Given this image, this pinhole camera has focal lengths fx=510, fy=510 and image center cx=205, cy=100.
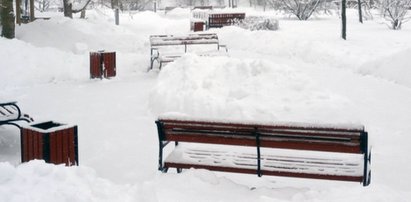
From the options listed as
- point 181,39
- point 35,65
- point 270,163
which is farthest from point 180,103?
point 181,39

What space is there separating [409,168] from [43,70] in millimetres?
11154

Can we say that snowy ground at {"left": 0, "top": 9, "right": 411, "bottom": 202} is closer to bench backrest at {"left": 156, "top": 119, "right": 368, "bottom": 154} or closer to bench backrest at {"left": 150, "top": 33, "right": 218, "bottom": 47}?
bench backrest at {"left": 156, "top": 119, "right": 368, "bottom": 154}

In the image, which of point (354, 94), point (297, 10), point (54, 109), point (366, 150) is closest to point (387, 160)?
point (366, 150)

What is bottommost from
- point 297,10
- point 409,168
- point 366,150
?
point 409,168

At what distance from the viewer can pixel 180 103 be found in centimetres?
1011

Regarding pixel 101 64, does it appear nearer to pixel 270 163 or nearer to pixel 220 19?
pixel 270 163

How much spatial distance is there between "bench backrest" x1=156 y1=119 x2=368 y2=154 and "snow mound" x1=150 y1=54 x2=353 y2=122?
2.65 m

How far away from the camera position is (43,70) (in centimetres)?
1507

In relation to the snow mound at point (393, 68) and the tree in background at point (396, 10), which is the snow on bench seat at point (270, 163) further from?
the tree in background at point (396, 10)

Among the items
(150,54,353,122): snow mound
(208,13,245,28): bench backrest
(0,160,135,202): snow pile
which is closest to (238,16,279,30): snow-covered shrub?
(208,13,245,28): bench backrest

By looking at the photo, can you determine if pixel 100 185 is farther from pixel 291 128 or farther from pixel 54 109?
pixel 54 109

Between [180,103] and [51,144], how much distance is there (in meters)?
4.19

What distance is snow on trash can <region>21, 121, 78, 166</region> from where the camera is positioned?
617 centimetres

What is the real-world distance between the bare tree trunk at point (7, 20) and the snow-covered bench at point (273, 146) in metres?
12.7
